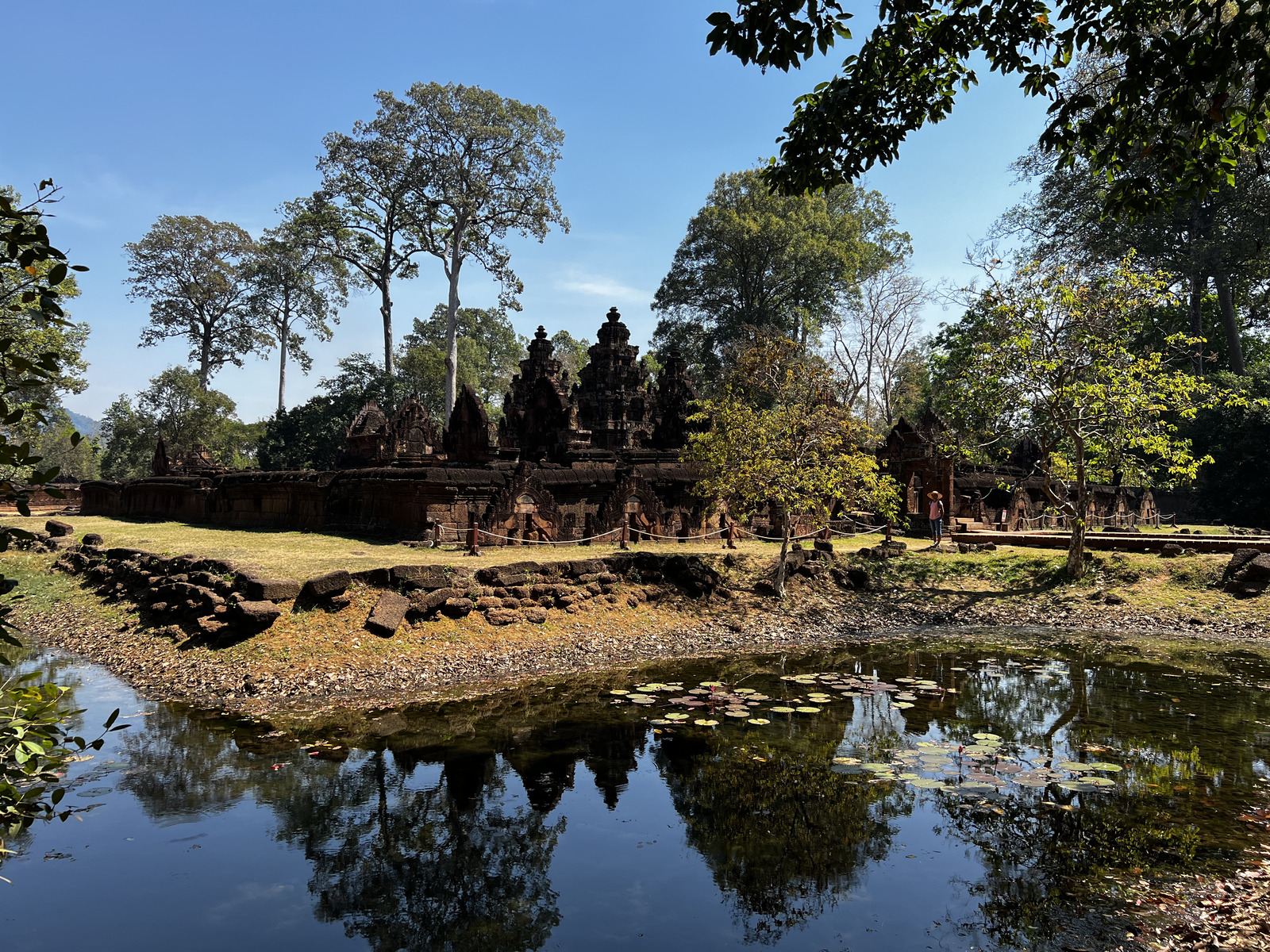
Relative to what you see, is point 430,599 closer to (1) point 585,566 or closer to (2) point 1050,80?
(1) point 585,566

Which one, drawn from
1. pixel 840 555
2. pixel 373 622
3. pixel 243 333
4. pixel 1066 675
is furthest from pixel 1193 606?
pixel 243 333

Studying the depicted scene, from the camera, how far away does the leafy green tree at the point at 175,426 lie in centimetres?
4525

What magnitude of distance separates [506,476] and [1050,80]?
14.1 metres

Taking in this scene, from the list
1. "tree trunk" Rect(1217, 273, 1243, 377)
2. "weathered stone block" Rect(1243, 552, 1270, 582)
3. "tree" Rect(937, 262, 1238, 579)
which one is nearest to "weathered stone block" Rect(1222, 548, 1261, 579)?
"weathered stone block" Rect(1243, 552, 1270, 582)

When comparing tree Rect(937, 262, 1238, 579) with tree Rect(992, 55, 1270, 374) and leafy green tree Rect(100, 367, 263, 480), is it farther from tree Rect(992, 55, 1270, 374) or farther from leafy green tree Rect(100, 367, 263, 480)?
leafy green tree Rect(100, 367, 263, 480)

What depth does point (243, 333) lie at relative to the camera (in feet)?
168

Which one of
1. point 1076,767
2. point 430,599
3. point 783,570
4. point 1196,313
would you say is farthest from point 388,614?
point 1196,313

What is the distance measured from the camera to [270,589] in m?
11.0

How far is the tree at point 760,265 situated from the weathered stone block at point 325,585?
31.0 meters

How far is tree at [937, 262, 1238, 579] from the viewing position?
16.2 m

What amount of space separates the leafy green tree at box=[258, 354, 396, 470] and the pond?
3459cm

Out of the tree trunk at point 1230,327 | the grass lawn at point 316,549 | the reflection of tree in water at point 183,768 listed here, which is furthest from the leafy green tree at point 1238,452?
the reflection of tree in water at point 183,768

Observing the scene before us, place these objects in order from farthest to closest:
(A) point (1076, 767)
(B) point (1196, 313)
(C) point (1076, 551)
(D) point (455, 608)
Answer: (B) point (1196, 313) → (C) point (1076, 551) → (D) point (455, 608) → (A) point (1076, 767)

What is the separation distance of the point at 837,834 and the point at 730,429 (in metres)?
11.1
